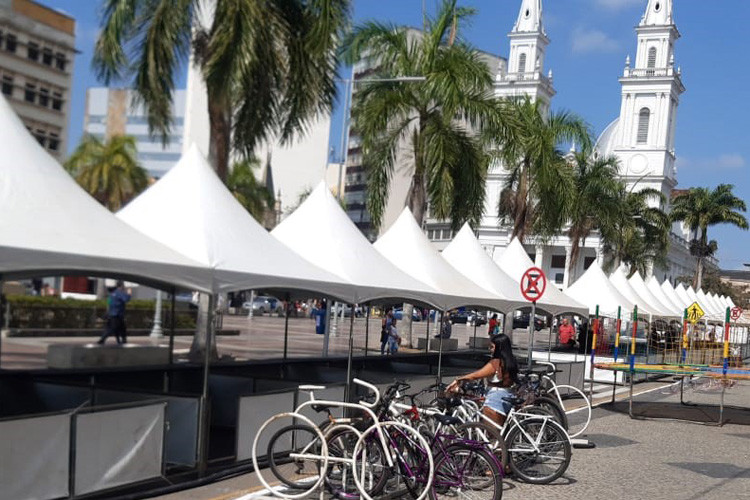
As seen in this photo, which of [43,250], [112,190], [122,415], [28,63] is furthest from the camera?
[28,63]

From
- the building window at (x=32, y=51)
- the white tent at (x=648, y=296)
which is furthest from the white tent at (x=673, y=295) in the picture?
the building window at (x=32, y=51)

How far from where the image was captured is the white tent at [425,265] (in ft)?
56.8

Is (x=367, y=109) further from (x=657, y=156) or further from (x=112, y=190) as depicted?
(x=657, y=156)

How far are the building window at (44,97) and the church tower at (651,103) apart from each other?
2816 inches

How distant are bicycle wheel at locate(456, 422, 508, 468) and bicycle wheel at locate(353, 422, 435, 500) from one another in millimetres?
906

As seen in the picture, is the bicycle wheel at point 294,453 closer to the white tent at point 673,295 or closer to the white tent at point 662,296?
the white tent at point 662,296

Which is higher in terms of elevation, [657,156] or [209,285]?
[657,156]

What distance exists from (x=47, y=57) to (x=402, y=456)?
6308 cm

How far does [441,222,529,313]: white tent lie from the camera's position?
20.8 metres

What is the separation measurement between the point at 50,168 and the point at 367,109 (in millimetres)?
18547

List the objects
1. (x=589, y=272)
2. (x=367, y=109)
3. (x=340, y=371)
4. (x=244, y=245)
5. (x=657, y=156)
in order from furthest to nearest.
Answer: (x=657, y=156) → (x=589, y=272) → (x=367, y=109) → (x=340, y=371) → (x=244, y=245)

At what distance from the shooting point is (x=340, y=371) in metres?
15.4

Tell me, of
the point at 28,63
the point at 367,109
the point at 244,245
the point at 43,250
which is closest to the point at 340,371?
the point at 244,245

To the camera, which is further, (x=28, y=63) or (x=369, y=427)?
(x=28, y=63)
